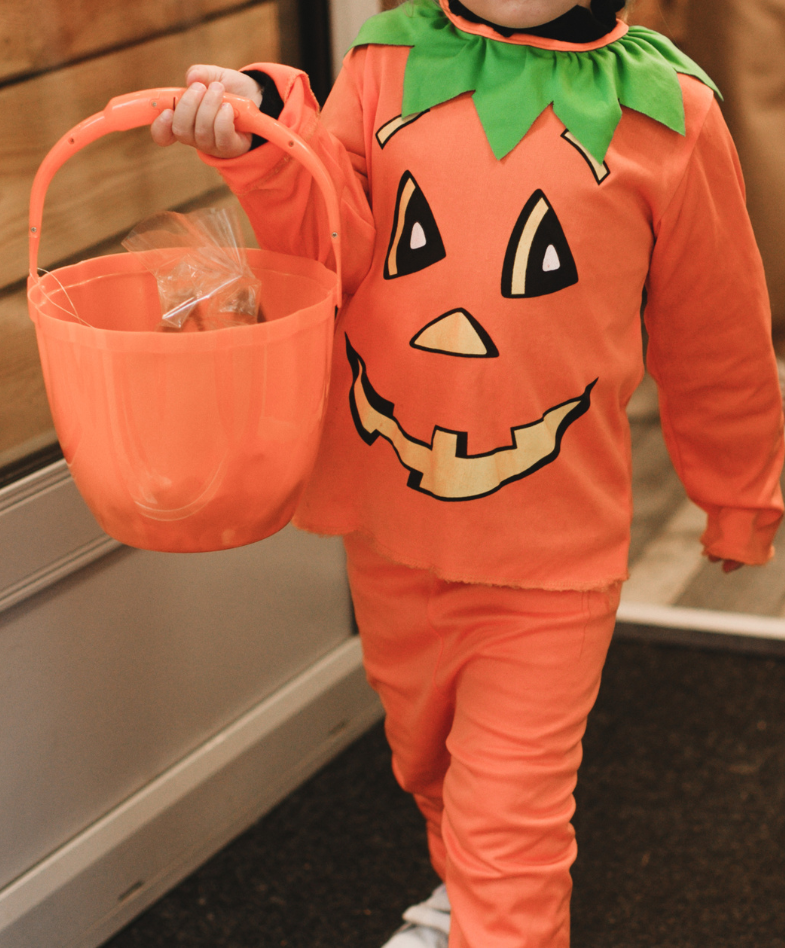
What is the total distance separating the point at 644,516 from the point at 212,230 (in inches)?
59.7

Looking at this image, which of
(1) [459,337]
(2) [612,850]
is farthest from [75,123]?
(2) [612,850]

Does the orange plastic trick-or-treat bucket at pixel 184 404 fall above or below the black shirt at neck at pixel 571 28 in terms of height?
below

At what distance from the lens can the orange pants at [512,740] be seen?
93 centimetres

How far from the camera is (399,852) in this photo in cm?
135

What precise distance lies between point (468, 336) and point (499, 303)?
0.04 metres

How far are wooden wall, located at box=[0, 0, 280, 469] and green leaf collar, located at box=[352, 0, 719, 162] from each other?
15.4 inches

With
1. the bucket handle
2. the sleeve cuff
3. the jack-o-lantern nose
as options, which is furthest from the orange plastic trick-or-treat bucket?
the sleeve cuff

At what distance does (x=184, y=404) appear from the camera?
0.72 meters

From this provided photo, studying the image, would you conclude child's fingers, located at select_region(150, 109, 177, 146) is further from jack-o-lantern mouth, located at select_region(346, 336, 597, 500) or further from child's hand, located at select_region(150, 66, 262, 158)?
jack-o-lantern mouth, located at select_region(346, 336, 597, 500)

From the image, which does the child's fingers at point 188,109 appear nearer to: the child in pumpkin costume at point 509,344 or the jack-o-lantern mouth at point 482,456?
the child in pumpkin costume at point 509,344

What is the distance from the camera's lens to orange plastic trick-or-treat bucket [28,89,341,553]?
712mm

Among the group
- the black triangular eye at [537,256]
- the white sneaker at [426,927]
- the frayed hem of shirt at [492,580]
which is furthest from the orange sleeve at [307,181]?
the white sneaker at [426,927]

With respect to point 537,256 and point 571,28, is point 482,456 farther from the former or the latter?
point 571,28

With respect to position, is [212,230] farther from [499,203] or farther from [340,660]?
[340,660]
